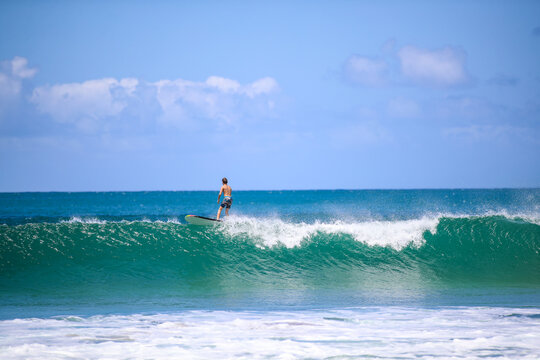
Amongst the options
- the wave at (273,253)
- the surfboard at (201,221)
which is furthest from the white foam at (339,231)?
the surfboard at (201,221)

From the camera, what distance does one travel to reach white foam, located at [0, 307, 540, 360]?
649cm

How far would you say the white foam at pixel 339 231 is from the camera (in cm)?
1578

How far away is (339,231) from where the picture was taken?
1648cm

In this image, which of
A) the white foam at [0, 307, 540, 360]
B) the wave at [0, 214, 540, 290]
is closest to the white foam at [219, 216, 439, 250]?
the wave at [0, 214, 540, 290]

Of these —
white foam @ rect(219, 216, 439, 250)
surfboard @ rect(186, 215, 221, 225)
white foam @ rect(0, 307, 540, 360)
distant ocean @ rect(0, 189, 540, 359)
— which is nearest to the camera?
white foam @ rect(0, 307, 540, 360)

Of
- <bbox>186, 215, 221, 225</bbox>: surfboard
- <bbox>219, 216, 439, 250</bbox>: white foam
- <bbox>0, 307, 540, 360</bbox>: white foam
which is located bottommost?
<bbox>0, 307, 540, 360</bbox>: white foam

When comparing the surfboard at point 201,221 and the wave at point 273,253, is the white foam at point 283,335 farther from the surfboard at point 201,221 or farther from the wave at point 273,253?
the surfboard at point 201,221

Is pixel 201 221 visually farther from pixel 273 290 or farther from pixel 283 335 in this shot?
pixel 283 335

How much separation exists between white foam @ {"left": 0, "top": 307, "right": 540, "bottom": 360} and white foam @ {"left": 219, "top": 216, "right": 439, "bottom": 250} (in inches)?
267

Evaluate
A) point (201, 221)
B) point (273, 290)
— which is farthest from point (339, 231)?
point (273, 290)

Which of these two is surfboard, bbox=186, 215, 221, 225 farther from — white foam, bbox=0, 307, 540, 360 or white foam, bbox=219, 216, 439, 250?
white foam, bbox=0, 307, 540, 360

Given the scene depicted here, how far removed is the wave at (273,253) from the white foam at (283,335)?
361cm

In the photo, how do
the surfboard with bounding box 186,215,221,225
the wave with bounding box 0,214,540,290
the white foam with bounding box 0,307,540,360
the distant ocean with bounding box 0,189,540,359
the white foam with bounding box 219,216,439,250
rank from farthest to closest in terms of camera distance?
the surfboard with bounding box 186,215,221,225, the white foam with bounding box 219,216,439,250, the wave with bounding box 0,214,540,290, the distant ocean with bounding box 0,189,540,359, the white foam with bounding box 0,307,540,360

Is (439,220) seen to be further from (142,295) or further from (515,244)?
(142,295)
